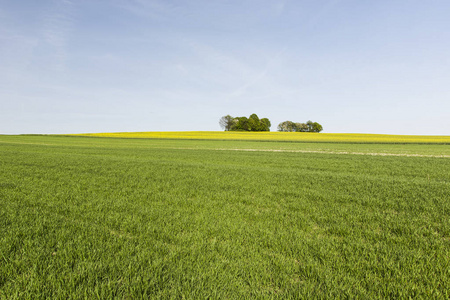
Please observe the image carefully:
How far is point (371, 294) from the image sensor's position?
2.72 metres

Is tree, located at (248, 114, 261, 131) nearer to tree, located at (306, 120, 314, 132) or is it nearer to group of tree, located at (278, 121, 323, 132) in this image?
group of tree, located at (278, 121, 323, 132)

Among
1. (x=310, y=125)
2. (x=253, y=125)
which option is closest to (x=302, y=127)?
(x=310, y=125)

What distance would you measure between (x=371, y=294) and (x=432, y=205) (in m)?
5.08

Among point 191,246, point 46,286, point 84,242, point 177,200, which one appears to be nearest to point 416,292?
point 191,246

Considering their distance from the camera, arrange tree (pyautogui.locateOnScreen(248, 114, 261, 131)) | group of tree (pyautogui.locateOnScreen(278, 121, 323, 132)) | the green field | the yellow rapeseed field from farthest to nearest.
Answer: group of tree (pyautogui.locateOnScreen(278, 121, 323, 132)) → tree (pyautogui.locateOnScreen(248, 114, 261, 131)) → the yellow rapeseed field → the green field

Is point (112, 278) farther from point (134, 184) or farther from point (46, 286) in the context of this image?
point (134, 184)

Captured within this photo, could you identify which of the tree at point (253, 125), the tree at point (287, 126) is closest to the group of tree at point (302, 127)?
the tree at point (287, 126)

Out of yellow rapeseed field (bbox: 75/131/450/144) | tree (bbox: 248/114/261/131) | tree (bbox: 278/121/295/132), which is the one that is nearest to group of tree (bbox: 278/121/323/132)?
tree (bbox: 278/121/295/132)

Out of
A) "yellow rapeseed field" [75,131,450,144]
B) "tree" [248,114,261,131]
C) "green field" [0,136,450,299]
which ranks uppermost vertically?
"tree" [248,114,261,131]

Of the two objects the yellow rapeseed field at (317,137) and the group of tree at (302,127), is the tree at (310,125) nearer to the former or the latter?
the group of tree at (302,127)

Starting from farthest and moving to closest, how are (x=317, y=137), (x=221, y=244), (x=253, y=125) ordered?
(x=253, y=125), (x=317, y=137), (x=221, y=244)

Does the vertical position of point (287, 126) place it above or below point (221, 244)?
above

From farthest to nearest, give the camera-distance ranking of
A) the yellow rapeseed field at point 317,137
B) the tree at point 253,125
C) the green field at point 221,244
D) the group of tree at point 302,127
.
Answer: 1. the group of tree at point 302,127
2. the tree at point 253,125
3. the yellow rapeseed field at point 317,137
4. the green field at point 221,244

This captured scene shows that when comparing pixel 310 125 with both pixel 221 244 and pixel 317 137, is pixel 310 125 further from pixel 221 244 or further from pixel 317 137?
pixel 221 244
